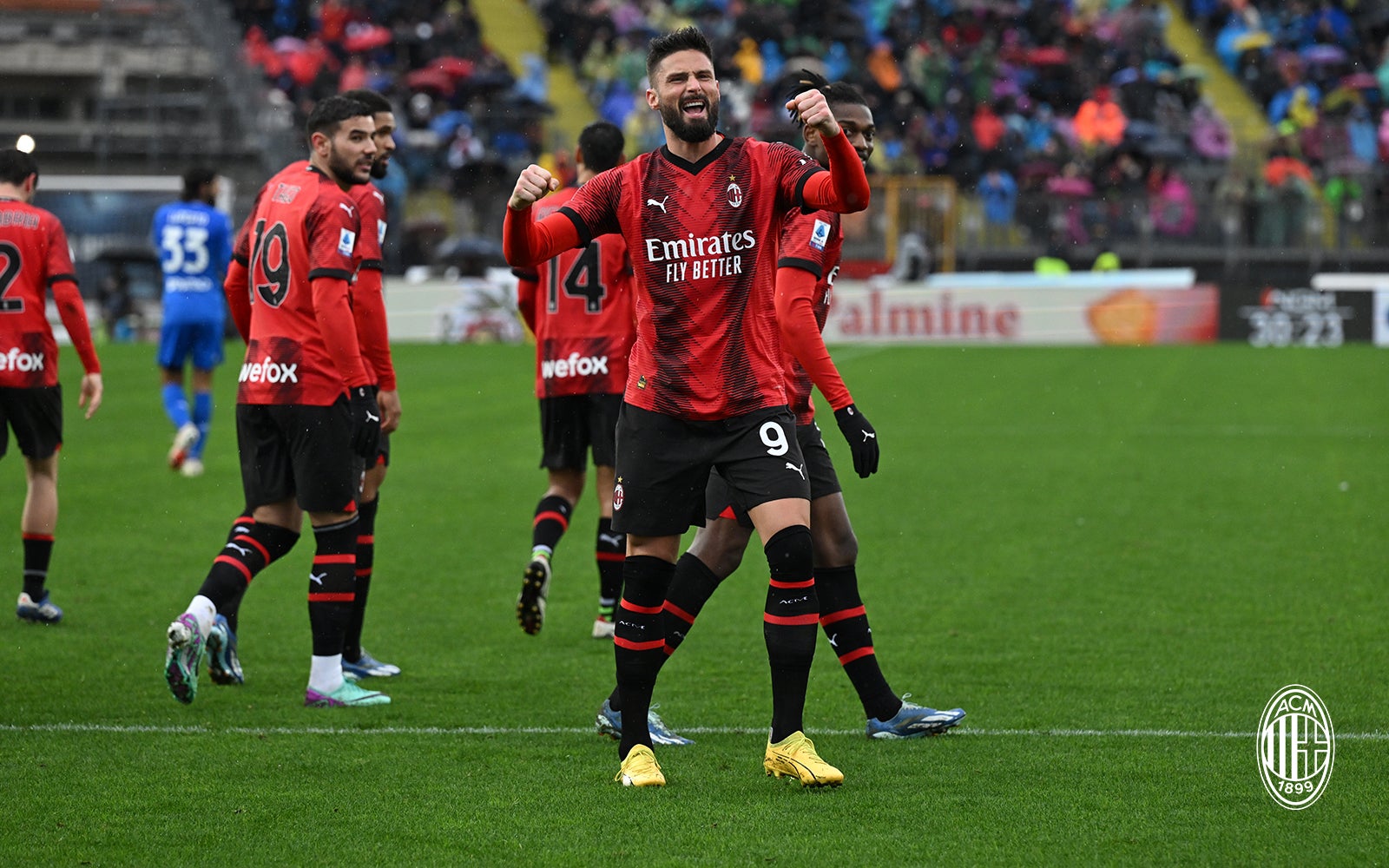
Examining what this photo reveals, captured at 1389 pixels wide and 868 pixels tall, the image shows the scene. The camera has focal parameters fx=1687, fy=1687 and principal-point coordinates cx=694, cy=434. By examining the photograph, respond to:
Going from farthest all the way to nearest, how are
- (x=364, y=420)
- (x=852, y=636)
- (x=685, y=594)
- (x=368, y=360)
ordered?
(x=368, y=360), (x=364, y=420), (x=852, y=636), (x=685, y=594)

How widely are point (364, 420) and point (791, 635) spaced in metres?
1.87

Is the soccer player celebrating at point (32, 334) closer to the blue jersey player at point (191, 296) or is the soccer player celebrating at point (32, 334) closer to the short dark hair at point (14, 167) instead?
the short dark hair at point (14, 167)

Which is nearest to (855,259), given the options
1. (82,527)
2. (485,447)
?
(485,447)

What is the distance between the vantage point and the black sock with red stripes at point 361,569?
6551 mm

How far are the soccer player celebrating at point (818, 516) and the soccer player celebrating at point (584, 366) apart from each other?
5.84ft

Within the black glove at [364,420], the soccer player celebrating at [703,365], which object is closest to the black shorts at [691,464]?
the soccer player celebrating at [703,365]

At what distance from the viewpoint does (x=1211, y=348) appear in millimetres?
26141

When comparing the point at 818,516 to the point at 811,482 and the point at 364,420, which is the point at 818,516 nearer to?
the point at 811,482

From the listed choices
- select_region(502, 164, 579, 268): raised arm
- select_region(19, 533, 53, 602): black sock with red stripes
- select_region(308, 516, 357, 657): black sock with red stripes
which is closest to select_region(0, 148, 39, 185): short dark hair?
select_region(19, 533, 53, 602): black sock with red stripes

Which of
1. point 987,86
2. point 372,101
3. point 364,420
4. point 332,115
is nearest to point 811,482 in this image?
point 364,420

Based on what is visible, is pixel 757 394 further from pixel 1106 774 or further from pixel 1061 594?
pixel 1061 594

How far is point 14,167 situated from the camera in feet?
24.7

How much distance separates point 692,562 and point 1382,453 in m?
9.98

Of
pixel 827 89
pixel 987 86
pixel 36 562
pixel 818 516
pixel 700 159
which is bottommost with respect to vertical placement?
pixel 36 562
